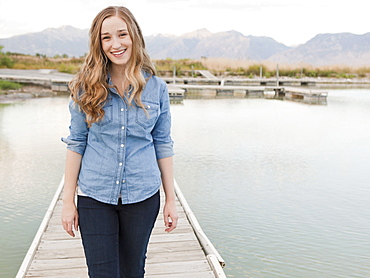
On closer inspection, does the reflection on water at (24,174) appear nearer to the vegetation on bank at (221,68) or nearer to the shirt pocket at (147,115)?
the shirt pocket at (147,115)

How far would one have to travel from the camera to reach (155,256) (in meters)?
2.65

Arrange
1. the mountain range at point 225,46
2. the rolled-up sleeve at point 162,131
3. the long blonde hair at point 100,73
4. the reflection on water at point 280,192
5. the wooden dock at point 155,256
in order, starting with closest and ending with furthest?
the long blonde hair at point 100,73, the rolled-up sleeve at point 162,131, the wooden dock at point 155,256, the reflection on water at point 280,192, the mountain range at point 225,46

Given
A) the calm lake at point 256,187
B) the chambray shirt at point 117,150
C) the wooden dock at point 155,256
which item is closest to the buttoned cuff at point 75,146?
the chambray shirt at point 117,150

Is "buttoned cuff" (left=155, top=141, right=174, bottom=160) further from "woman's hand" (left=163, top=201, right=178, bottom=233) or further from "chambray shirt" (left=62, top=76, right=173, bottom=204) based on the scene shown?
"woman's hand" (left=163, top=201, right=178, bottom=233)

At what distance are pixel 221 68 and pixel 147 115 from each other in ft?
80.5

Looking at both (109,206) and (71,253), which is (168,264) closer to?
(71,253)

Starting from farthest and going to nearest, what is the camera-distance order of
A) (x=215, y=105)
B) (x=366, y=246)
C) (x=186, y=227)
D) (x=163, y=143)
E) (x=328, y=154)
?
(x=215, y=105)
(x=328, y=154)
(x=366, y=246)
(x=186, y=227)
(x=163, y=143)

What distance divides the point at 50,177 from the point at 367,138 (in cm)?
582

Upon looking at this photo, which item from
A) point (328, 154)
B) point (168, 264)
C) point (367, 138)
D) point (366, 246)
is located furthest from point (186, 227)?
point (367, 138)

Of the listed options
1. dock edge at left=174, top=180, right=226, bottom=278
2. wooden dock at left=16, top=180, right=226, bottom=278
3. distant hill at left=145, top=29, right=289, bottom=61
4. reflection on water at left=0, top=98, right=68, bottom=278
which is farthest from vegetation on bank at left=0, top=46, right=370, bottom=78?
distant hill at left=145, top=29, right=289, bottom=61

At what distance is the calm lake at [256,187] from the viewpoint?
3398 millimetres

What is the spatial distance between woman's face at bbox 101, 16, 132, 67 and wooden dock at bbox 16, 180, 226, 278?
140cm

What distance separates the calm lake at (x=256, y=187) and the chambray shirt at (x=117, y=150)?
1.93 m

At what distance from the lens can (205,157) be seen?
652 centimetres
